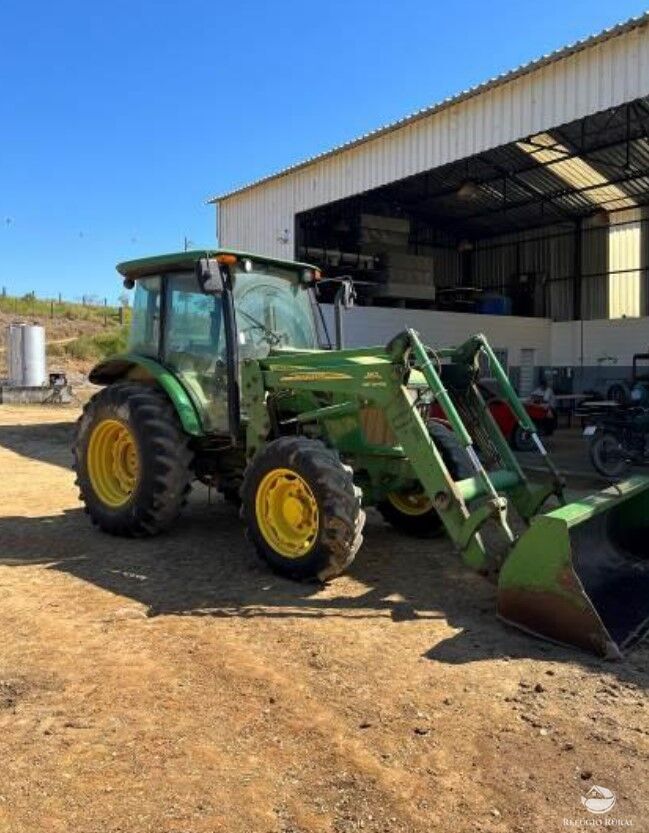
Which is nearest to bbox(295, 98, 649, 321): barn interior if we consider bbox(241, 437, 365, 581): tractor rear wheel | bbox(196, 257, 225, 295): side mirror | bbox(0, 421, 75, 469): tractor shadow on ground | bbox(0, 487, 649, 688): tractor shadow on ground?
bbox(0, 421, 75, 469): tractor shadow on ground

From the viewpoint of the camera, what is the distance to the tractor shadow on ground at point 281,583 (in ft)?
13.9

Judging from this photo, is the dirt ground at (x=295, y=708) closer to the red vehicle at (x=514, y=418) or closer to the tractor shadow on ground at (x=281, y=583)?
Result: the tractor shadow on ground at (x=281, y=583)

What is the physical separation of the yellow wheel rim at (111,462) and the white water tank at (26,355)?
16.7m

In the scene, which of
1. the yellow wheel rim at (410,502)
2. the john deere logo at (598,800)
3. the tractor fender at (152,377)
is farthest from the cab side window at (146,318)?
the john deere logo at (598,800)

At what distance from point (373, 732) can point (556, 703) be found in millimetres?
887

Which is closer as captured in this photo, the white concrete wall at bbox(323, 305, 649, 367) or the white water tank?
the white concrete wall at bbox(323, 305, 649, 367)

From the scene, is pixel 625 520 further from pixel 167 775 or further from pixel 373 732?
pixel 167 775

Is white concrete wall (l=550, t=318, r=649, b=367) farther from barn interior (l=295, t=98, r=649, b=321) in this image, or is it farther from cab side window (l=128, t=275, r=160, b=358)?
cab side window (l=128, t=275, r=160, b=358)

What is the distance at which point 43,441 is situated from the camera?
48.1 feet

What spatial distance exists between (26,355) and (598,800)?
22290 millimetres

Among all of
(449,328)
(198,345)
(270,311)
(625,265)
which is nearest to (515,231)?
(625,265)

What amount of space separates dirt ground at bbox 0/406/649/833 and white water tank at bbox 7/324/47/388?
1816 centimetres

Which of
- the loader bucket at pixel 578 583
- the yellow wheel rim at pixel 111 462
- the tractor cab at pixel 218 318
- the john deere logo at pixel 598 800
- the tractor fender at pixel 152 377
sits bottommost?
the john deere logo at pixel 598 800

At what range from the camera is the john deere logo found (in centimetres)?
272
